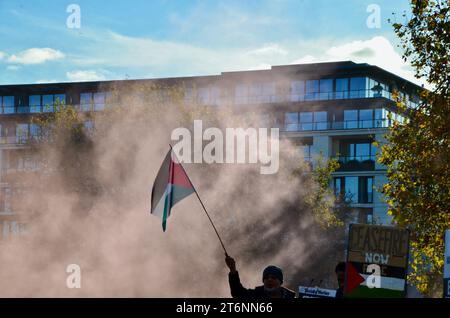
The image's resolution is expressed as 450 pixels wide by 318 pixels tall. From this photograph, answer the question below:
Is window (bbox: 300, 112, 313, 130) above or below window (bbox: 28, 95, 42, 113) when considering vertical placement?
below

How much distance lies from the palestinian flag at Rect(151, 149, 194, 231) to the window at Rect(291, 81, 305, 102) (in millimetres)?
72796

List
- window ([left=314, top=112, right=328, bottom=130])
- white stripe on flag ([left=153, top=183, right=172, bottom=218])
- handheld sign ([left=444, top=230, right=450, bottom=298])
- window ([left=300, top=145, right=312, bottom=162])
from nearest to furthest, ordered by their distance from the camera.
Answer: handheld sign ([left=444, top=230, right=450, bottom=298])
white stripe on flag ([left=153, top=183, right=172, bottom=218])
window ([left=300, top=145, right=312, bottom=162])
window ([left=314, top=112, right=328, bottom=130])

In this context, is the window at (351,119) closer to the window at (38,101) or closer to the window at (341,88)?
the window at (341,88)

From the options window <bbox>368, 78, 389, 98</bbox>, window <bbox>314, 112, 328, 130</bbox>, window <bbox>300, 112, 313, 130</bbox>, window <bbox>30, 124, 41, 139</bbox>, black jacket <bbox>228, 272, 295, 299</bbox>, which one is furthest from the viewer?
window <bbox>300, 112, 313, 130</bbox>

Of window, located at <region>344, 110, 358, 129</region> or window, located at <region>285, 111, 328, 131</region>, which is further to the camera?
window, located at <region>285, 111, 328, 131</region>

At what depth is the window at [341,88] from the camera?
275 feet

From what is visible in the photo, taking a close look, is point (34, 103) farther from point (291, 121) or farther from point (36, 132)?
point (36, 132)

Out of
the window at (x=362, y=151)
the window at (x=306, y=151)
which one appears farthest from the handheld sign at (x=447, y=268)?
the window at (x=362, y=151)

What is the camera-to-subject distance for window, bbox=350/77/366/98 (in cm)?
8288

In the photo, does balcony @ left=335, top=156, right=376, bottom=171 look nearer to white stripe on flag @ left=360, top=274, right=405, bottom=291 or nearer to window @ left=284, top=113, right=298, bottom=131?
window @ left=284, top=113, right=298, bottom=131

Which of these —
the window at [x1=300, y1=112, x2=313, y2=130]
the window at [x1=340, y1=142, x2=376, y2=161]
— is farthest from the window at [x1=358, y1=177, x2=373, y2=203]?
the window at [x1=300, y1=112, x2=313, y2=130]

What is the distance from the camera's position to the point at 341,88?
84.0 m

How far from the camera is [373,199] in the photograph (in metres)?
80.6

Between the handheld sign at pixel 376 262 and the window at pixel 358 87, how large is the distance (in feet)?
237
